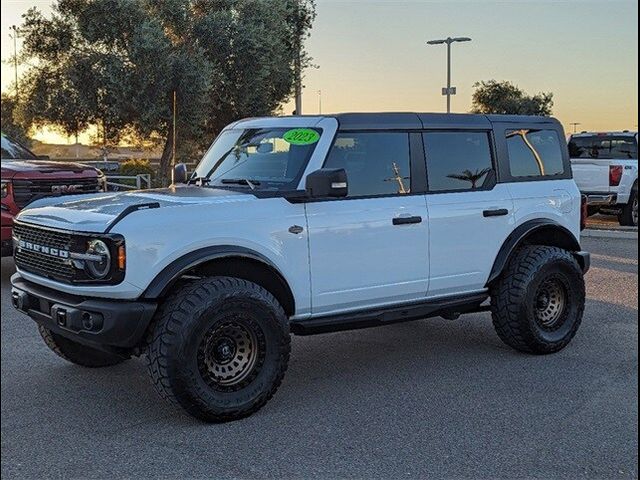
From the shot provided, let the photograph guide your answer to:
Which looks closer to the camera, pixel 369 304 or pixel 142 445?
pixel 142 445

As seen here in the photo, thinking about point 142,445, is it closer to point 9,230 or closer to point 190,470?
point 190,470

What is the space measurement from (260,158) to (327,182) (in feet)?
2.81

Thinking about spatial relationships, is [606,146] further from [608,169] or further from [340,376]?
[340,376]

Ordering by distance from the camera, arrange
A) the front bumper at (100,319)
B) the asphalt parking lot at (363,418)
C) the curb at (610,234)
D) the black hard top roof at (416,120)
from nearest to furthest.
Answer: the asphalt parking lot at (363,418) < the front bumper at (100,319) < the black hard top roof at (416,120) < the curb at (610,234)

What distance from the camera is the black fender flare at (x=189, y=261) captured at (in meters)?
3.95

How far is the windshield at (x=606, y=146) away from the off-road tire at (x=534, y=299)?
9.09m

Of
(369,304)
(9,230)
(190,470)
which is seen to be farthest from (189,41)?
(190,470)

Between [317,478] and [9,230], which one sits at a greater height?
[9,230]

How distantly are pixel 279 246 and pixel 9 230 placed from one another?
7.45ft

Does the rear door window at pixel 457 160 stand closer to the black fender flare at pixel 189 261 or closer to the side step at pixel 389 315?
the side step at pixel 389 315

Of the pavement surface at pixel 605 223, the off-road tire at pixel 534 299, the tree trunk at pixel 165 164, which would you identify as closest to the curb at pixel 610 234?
the pavement surface at pixel 605 223

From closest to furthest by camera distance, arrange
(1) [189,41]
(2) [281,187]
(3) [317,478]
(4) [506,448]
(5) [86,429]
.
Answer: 1. (3) [317,478]
2. (4) [506,448]
3. (5) [86,429]
4. (2) [281,187]
5. (1) [189,41]

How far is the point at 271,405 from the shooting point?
4.43 m

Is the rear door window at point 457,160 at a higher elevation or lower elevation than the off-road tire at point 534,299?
higher
